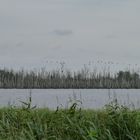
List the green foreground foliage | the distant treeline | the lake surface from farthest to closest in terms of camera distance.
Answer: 1. the distant treeline
2. the lake surface
3. the green foreground foliage

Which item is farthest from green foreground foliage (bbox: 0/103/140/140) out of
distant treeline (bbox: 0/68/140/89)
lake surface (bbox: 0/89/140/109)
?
distant treeline (bbox: 0/68/140/89)

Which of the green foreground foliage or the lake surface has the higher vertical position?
the lake surface

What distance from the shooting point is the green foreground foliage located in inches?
222

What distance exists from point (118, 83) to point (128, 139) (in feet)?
82.8

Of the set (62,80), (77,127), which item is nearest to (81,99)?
(77,127)

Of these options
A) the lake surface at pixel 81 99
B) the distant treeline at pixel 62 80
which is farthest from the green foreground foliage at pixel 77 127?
the distant treeline at pixel 62 80

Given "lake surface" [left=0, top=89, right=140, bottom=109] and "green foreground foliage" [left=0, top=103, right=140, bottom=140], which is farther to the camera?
"lake surface" [left=0, top=89, right=140, bottom=109]

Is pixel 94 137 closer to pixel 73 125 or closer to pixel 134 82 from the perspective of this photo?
pixel 73 125

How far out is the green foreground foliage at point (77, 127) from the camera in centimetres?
563

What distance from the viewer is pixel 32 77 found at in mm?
33906

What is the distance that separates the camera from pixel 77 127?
19.1 ft

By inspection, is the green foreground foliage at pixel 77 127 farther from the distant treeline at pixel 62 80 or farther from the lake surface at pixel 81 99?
the distant treeline at pixel 62 80

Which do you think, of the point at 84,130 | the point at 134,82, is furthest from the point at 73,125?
the point at 134,82

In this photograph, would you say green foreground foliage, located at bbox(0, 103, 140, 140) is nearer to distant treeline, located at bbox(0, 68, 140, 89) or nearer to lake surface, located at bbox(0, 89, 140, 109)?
lake surface, located at bbox(0, 89, 140, 109)
